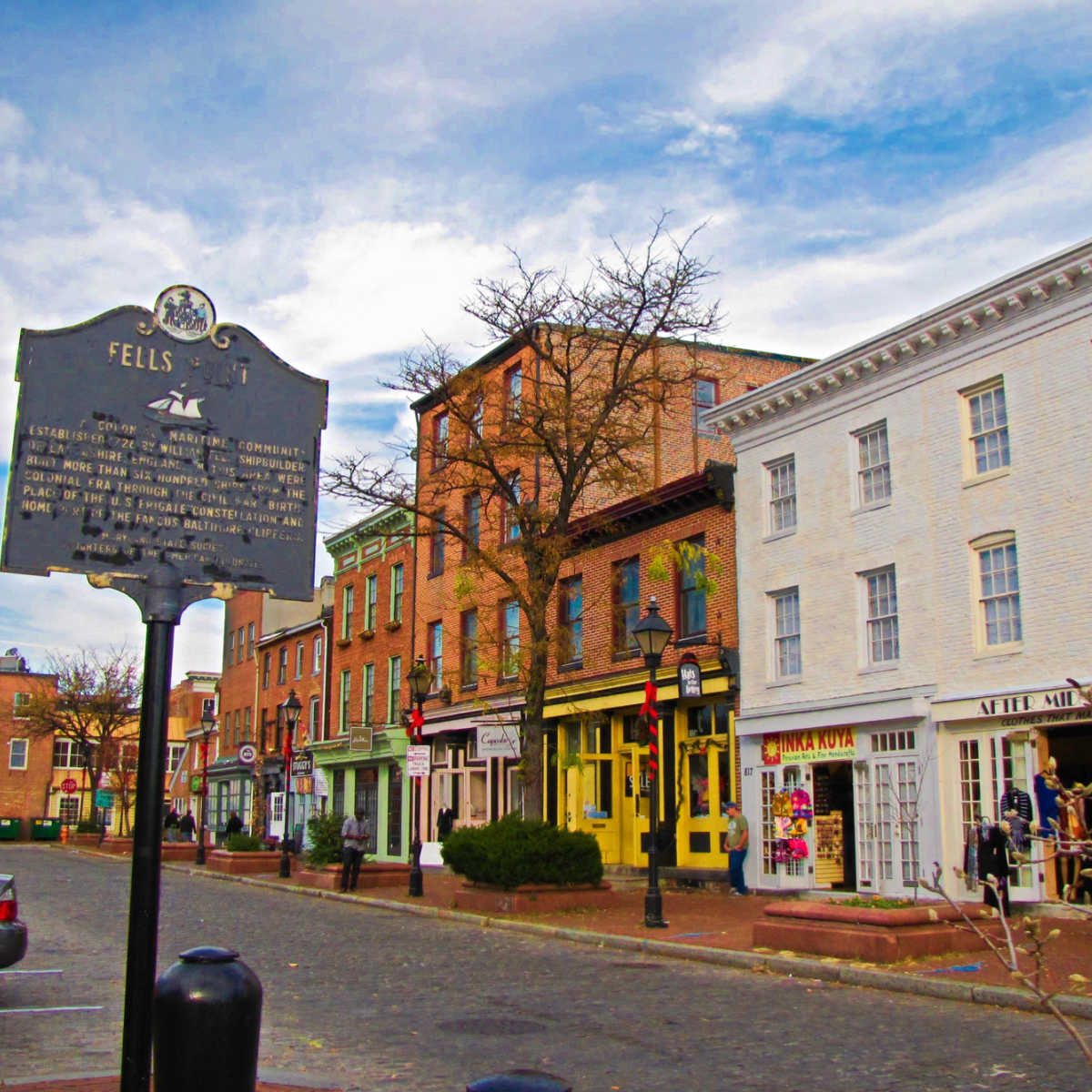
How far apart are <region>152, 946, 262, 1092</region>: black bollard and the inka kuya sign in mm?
2048

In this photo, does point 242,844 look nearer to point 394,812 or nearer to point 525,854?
point 394,812

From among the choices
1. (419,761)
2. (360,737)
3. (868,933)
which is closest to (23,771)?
(360,737)

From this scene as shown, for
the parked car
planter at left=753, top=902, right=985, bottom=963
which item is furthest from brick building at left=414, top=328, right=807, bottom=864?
the parked car

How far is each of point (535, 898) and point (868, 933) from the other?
26.4ft

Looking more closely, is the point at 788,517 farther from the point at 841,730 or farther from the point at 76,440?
the point at 76,440

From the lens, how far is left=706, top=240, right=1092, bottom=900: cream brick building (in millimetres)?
19203

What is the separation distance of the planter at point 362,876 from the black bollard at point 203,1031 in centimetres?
2216

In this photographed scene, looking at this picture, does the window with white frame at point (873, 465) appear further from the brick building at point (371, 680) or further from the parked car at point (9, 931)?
the brick building at point (371, 680)

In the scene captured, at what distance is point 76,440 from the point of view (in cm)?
678

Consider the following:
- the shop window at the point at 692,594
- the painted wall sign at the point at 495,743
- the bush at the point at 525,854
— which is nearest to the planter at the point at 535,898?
the bush at the point at 525,854

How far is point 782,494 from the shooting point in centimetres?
2512

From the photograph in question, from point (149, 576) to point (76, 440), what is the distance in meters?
0.86

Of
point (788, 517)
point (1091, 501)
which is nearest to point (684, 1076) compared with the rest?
point (1091, 501)

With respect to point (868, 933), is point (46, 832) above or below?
below
